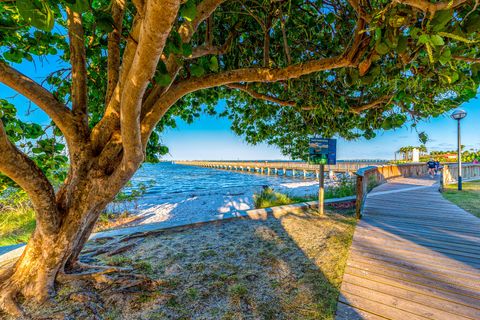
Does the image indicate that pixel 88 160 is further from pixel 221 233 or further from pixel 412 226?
pixel 412 226

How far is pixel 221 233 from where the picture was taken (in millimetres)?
4520

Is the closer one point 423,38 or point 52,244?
point 423,38

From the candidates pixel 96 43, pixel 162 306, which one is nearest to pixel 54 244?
pixel 162 306

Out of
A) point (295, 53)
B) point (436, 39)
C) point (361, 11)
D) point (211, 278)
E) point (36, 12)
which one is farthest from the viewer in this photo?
point (295, 53)

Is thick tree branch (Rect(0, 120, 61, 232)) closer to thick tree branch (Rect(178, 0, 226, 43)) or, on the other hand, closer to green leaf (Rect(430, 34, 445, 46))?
thick tree branch (Rect(178, 0, 226, 43))

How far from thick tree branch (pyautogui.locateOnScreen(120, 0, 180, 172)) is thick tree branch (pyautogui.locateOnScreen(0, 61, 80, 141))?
2.69ft

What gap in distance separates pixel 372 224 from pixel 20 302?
6402mm

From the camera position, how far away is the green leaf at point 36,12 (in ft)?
2.99

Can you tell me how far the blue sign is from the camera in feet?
18.3

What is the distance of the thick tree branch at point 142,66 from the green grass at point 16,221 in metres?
7.22

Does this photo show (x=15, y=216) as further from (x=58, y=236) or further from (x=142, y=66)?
(x=142, y=66)

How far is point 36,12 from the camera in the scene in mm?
955

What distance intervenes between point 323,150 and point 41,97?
5684 millimetres

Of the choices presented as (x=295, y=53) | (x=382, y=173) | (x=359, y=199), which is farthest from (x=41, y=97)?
(x=382, y=173)
